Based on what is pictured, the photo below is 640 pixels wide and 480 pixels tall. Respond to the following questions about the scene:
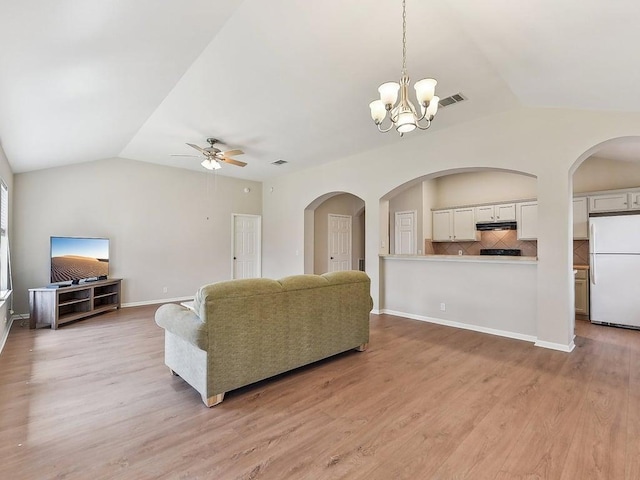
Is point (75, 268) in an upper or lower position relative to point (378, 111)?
lower

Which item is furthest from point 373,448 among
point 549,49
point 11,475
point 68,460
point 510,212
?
point 510,212

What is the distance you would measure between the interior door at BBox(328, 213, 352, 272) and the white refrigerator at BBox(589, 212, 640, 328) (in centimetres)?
512

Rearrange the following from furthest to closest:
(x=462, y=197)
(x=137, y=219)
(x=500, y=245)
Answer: (x=462, y=197) → (x=500, y=245) → (x=137, y=219)

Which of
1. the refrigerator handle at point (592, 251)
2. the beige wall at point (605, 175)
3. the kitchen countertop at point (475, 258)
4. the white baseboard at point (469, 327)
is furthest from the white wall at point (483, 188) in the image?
the white baseboard at point (469, 327)

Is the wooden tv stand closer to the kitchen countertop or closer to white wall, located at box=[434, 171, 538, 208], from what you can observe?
the kitchen countertop

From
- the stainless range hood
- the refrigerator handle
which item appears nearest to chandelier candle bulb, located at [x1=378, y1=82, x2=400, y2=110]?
the refrigerator handle

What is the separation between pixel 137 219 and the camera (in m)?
6.46

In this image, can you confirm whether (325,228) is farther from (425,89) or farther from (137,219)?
(425,89)

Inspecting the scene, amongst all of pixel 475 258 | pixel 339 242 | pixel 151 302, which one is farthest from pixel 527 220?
pixel 151 302

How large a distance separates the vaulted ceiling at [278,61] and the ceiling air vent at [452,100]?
3.4 inches

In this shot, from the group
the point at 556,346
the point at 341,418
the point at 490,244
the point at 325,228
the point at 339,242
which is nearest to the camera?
the point at 341,418

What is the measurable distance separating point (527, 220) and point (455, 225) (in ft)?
4.73

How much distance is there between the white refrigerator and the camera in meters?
4.53

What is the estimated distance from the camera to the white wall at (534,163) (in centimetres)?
364
